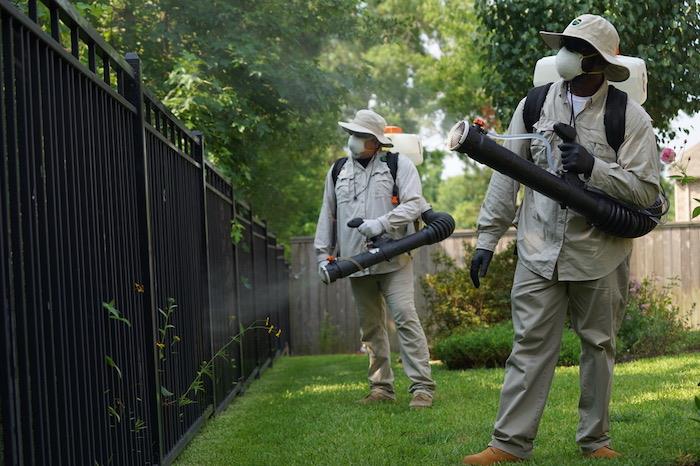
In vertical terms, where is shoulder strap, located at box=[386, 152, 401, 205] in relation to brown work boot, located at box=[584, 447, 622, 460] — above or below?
→ above

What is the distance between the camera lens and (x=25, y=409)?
2270 millimetres

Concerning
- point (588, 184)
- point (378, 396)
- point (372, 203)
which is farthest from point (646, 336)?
point (588, 184)

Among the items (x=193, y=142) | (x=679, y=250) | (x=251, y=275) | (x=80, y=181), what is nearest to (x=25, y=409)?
(x=80, y=181)

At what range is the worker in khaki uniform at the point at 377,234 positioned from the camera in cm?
606

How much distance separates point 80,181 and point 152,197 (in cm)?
129

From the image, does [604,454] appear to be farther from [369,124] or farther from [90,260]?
[369,124]

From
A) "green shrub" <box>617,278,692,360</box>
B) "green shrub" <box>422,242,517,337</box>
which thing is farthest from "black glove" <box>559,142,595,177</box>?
"green shrub" <box>422,242,517,337</box>

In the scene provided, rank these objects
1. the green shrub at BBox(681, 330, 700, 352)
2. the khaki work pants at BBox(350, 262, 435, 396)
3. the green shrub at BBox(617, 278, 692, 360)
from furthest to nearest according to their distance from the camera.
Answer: the green shrub at BBox(681, 330, 700, 352) < the green shrub at BBox(617, 278, 692, 360) < the khaki work pants at BBox(350, 262, 435, 396)

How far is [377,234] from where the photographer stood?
5.95 meters

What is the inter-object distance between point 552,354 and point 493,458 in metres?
0.49

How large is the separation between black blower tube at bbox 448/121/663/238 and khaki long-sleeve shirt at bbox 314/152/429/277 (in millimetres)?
2326

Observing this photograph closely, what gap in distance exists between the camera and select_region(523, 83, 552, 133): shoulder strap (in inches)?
159

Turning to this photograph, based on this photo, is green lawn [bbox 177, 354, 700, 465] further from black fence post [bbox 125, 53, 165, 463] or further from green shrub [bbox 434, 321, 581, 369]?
green shrub [bbox 434, 321, 581, 369]

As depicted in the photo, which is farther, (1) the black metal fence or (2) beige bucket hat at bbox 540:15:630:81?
(2) beige bucket hat at bbox 540:15:630:81
